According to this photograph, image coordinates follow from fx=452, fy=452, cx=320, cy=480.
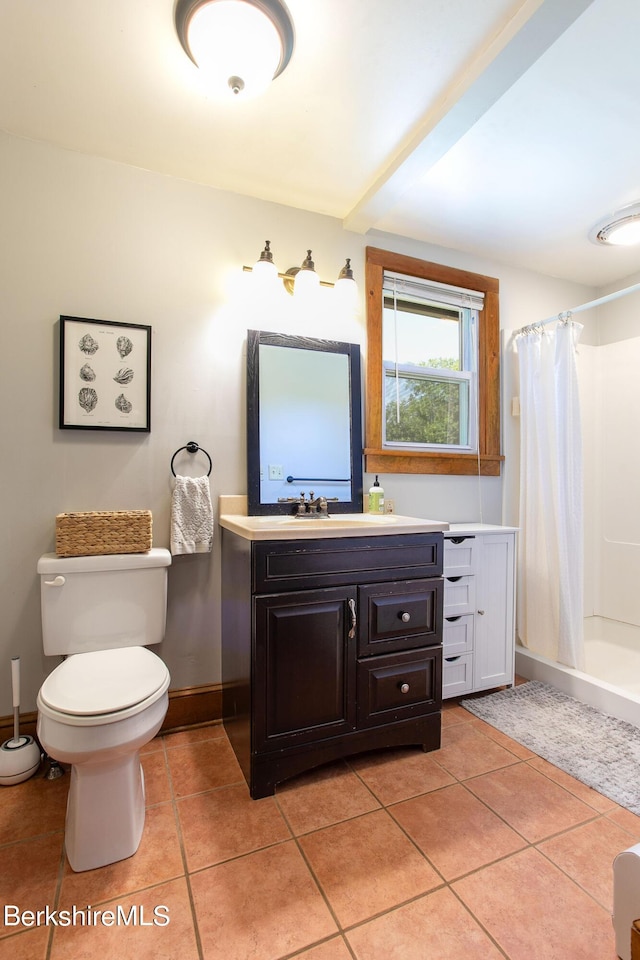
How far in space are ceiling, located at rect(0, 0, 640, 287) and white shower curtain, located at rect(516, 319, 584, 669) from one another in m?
0.74

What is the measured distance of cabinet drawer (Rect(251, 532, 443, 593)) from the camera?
156 centimetres

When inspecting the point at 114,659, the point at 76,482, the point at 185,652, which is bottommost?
the point at 185,652

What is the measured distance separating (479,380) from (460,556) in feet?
3.81

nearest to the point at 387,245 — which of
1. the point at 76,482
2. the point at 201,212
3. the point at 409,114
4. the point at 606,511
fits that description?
the point at 409,114

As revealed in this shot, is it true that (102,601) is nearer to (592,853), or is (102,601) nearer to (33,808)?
(33,808)

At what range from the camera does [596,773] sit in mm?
1670

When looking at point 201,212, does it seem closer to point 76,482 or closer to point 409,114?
point 409,114

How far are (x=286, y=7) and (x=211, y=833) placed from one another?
245cm

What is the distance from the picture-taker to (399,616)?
5.81ft

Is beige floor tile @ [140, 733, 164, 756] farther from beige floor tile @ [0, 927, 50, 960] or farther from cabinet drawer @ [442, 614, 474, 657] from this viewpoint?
cabinet drawer @ [442, 614, 474, 657]

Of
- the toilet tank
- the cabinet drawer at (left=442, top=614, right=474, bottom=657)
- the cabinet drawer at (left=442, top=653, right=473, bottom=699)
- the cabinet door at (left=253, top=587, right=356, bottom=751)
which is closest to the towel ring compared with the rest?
the toilet tank

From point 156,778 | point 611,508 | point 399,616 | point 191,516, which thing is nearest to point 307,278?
point 191,516

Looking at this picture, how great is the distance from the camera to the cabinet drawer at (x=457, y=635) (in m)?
2.17

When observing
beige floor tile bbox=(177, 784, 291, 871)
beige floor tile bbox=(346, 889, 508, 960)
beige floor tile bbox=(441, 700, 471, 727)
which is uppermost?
beige floor tile bbox=(177, 784, 291, 871)
